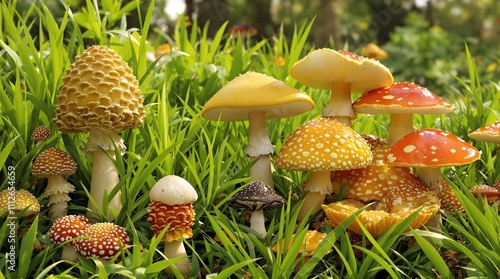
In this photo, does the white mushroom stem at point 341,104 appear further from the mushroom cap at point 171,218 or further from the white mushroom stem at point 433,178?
the mushroom cap at point 171,218

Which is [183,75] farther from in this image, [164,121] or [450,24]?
[450,24]

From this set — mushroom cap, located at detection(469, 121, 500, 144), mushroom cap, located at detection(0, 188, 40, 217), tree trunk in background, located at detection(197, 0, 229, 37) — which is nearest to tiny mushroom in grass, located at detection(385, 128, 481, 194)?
mushroom cap, located at detection(469, 121, 500, 144)

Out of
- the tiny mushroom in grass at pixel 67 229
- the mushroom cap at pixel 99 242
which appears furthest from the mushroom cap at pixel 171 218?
the tiny mushroom in grass at pixel 67 229

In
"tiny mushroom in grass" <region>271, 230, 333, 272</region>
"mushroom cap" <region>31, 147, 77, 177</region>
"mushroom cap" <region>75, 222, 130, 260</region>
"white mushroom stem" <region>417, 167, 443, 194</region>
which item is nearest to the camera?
"mushroom cap" <region>75, 222, 130, 260</region>

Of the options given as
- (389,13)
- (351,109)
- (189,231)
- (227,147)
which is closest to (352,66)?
(351,109)

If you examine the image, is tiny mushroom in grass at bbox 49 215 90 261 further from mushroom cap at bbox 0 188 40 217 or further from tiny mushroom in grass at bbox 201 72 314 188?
tiny mushroom in grass at bbox 201 72 314 188

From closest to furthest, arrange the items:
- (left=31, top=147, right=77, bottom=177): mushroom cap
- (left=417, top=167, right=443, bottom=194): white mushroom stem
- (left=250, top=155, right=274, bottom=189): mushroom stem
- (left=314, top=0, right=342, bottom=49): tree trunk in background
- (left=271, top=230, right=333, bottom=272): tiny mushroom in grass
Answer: (left=271, top=230, right=333, bottom=272): tiny mushroom in grass
(left=31, top=147, right=77, bottom=177): mushroom cap
(left=417, top=167, right=443, bottom=194): white mushroom stem
(left=250, top=155, right=274, bottom=189): mushroom stem
(left=314, top=0, right=342, bottom=49): tree trunk in background
